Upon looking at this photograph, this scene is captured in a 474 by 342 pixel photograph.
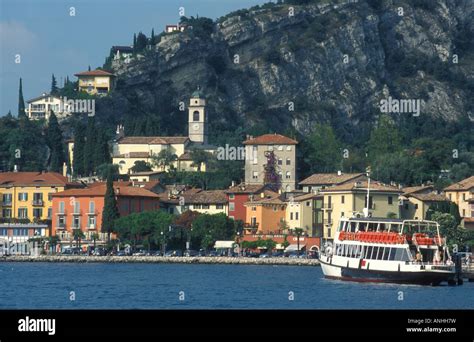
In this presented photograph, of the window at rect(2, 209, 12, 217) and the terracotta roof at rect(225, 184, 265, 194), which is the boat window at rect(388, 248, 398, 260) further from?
the window at rect(2, 209, 12, 217)

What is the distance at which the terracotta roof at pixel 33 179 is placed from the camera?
406ft

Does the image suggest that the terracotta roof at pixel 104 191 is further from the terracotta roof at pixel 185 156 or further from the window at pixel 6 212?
the terracotta roof at pixel 185 156

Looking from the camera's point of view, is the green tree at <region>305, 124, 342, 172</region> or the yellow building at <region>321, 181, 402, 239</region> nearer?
the yellow building at <region>321, 181, 402, 239</region>

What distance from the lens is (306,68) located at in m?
182

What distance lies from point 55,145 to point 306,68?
48.0 m

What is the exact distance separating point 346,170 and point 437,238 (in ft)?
248

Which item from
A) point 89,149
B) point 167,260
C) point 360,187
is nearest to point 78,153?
point 89,149

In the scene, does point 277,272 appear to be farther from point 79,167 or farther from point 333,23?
point 333,23

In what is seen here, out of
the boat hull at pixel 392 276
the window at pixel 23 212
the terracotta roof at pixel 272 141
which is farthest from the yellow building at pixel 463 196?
the boat hull at pixel 392 276

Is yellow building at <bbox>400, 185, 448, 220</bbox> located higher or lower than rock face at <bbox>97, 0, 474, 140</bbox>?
lower

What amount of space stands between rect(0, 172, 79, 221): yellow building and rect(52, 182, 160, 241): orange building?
14.6 ft

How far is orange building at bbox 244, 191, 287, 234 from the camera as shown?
115 m

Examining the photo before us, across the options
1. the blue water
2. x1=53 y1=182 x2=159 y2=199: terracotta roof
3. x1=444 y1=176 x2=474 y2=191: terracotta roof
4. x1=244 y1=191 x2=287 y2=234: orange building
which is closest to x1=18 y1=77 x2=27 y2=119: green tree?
x1=53 y1=182 x2=159 y2=199: terracotta roof

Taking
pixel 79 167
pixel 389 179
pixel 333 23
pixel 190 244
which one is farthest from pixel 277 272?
pixel 333 23
